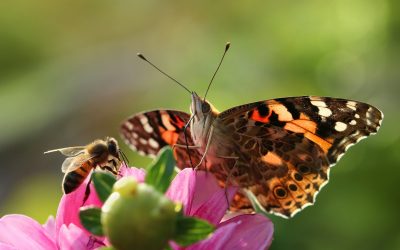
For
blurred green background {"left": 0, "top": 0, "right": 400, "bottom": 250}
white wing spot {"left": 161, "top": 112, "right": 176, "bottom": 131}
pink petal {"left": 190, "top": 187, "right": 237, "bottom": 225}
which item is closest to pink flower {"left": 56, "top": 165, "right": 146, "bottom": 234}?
pink petal {"left": 190, "top": 187, "right": 237, "bottom": 225}

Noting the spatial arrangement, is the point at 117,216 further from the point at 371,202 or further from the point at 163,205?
the point at 371,202

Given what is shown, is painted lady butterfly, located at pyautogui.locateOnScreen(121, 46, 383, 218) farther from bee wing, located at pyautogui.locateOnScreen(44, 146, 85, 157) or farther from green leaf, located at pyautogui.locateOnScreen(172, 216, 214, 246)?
green leaf, located at pyautogui.locateOnScreen(172, 216, 214, 246)

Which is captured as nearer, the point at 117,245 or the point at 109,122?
the point at 117,245

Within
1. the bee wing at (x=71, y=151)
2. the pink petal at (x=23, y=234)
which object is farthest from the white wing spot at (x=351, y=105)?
the pink petal at (x=23, y=234)

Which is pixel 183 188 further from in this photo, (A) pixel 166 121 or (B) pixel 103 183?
(A) pixel 166 121

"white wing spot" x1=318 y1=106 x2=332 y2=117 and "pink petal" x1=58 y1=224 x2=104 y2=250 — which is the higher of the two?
"pink petal" x1=58 y1=224 x2=104 y2=250

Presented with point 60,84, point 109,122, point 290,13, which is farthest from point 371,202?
point 60,84

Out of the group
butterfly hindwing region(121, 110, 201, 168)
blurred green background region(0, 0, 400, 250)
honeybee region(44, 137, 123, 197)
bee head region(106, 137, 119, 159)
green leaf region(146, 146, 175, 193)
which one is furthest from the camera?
blurred green background region(0, 0, 400, 250)

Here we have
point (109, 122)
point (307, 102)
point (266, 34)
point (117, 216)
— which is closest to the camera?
point (117, 216)
